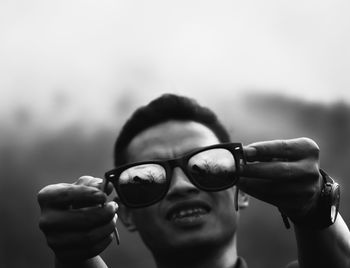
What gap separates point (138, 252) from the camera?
4672 millimetres

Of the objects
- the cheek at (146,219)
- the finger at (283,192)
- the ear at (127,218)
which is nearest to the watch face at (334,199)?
the finger at (283,192)

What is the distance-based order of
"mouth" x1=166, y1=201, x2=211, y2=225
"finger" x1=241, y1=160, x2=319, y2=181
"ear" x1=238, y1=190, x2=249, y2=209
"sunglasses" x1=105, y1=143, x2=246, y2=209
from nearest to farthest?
"finger" x1=241, y1=160, x2=319, y2=181, "sunglasses" x1=105, y1=143, x2=246, y2=209, "mouth" x1=166, y1=201, x2=211, y2=225, "ear" x1=238, y1=190, x2=249, y2=209

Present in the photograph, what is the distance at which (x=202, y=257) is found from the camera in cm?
234

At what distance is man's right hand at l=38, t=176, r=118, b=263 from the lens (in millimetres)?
1606

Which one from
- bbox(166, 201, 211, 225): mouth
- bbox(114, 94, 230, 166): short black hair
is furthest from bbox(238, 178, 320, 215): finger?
bbox(114, 94, 230, 166): short black hair

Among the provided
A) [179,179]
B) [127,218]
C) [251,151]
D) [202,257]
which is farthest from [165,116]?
[251,151]

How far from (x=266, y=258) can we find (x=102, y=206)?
3225 millimetres

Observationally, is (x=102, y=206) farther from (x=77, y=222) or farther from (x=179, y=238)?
(x=179, y=238)

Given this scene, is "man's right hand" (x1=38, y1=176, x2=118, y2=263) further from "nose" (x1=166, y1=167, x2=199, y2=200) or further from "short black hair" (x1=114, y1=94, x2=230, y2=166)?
"short black hair" (x1=114, y1=94, x2=230, y2=166)

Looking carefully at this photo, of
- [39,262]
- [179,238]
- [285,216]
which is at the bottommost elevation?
[39,262]

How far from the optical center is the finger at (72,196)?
1.61 m

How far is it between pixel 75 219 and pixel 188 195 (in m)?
0.77

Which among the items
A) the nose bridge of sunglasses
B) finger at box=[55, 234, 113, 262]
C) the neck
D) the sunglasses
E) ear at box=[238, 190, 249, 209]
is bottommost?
the neck

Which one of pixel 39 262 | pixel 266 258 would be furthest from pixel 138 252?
pixel 266 258
